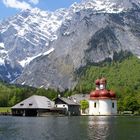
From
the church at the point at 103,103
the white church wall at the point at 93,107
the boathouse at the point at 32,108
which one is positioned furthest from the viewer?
the white church wall at the point at 93,107

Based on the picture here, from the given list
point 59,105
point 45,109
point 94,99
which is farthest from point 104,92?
point 45,109

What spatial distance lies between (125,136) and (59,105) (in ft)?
420

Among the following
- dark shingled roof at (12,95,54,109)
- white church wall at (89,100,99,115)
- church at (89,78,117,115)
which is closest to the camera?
dark shingled roof at (12,95,54,109)

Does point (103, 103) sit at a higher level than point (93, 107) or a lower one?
higher

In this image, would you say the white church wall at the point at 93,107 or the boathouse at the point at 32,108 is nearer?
the boathouse at the point at 32,108

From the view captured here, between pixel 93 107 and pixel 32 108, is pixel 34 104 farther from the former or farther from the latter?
pixel 93 107

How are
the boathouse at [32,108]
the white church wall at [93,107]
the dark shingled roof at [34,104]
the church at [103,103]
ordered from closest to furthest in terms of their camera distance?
the boathouse at [32,108]
the dark shingled roof at [34,104]
the church at [103,103]
the white church wall at [93,107]

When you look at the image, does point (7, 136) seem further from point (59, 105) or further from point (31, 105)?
point (59, 105)

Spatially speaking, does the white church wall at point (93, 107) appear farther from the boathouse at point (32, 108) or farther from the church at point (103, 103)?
the boathouse at point (32, 108)

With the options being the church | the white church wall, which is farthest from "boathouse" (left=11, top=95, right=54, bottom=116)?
the church

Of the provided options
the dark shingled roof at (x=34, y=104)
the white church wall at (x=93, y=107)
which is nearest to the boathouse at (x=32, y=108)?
the dark shingled roof at (x=34, y=104)

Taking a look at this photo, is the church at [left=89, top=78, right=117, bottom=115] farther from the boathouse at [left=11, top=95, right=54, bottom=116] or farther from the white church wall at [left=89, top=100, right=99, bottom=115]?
the boathouse at [left=11, top=95, right=54, bottom=116]

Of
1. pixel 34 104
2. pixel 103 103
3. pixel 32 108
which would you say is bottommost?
pixel 32 108

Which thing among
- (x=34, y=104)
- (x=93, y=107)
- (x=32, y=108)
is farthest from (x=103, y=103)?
(x=32, y=108)
